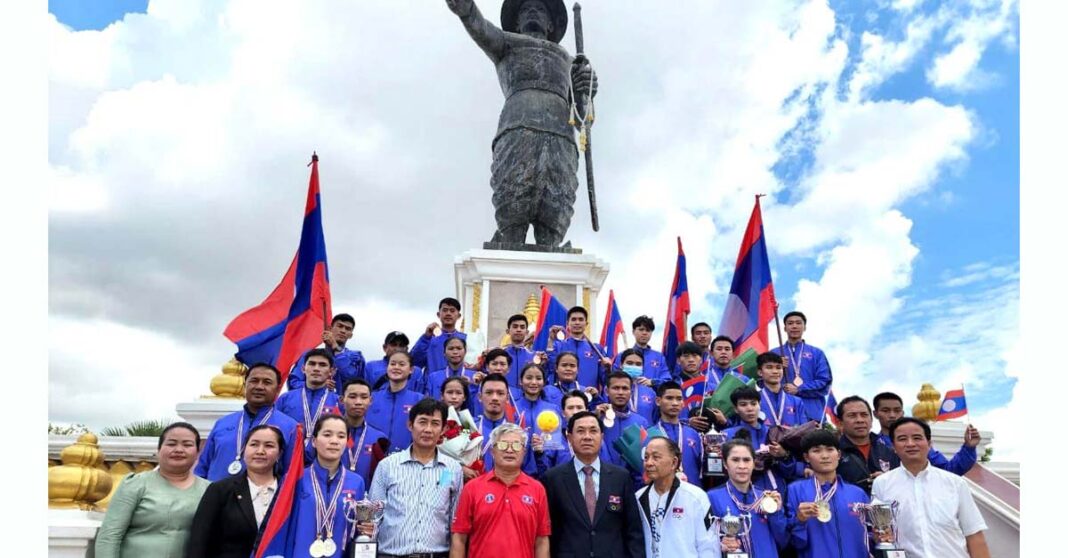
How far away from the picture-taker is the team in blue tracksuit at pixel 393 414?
701cm

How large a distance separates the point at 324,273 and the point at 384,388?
2347 millimetres

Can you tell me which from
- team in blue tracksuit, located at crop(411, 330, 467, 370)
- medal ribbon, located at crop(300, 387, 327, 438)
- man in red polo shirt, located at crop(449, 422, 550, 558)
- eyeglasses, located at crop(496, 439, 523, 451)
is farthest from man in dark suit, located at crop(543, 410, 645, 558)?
team in blue tracksuit, located at crop(411, 330, 467, 370)

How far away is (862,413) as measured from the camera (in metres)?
6.59

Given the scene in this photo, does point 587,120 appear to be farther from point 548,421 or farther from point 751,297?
point 548,421

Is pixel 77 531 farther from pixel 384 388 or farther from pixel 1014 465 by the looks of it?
pixel 1014 465

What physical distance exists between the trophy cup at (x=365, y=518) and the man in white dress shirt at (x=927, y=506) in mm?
3591

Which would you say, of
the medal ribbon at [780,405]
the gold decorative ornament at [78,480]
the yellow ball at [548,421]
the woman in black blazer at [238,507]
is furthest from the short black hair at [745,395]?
the gold decorative ornament at [78,480]

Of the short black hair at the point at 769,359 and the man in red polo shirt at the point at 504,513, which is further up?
the short black hair at the point at 769,359

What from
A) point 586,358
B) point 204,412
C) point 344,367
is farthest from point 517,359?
point 204,412

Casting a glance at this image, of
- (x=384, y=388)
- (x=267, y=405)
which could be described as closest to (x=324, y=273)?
(x=384, y=388)

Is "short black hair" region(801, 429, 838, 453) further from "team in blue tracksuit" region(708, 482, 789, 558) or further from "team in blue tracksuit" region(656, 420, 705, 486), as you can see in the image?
"team in blue tracksuit" region(656, 420, 705, 486)

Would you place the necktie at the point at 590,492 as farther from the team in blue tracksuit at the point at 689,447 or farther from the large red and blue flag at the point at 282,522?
the large red and blue flag at the point at 282,522

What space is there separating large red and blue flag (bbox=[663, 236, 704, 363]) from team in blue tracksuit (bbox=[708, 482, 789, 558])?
5.68 meters

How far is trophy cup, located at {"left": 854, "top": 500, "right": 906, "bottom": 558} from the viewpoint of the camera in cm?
506
